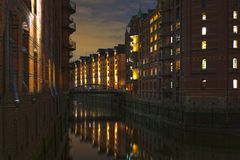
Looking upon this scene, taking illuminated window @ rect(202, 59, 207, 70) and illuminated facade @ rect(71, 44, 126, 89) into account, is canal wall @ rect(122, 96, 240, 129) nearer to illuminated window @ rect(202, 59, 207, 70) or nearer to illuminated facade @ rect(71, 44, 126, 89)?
illuminated window @ rect(202, 59, 207, 70)

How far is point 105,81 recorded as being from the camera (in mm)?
145375

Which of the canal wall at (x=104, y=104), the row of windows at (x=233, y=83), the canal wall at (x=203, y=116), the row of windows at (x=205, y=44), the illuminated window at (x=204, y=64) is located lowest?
the canal wall at (x=104, y=104)

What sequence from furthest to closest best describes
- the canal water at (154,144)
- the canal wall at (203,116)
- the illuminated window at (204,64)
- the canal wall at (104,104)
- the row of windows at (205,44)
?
the canal wall at (104,104) < the illuminated window at (204,64) < the row of windows at (205,44) < the canal wall at (203,116) < the canal water at (154,144)

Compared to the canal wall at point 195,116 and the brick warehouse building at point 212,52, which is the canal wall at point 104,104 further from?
the brick warehouse building at point 212,52

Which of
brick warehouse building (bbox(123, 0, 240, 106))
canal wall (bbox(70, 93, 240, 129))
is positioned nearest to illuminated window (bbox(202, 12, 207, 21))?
brick warehouse building (bbox(123, 0, 240, 106))

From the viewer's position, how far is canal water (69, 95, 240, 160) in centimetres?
3565

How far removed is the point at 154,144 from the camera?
1682 inches

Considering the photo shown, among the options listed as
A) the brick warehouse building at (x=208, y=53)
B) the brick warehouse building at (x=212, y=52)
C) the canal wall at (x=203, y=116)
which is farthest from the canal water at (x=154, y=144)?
the brick warehouse building at (x=212, y=52)

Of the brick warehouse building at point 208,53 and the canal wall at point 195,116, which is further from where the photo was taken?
the brick warehouse building at point 208,53

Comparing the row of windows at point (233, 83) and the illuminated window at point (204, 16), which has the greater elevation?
the illuminated window at point (204, 16)

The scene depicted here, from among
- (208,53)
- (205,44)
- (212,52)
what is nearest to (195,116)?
(208,53)

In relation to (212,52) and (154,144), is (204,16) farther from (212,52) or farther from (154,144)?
(154,144)

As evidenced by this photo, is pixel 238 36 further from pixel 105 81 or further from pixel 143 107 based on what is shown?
pixel 105 81

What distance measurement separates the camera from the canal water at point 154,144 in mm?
35647
